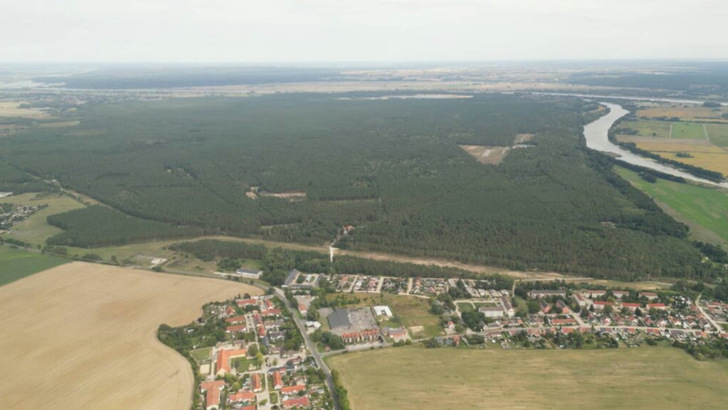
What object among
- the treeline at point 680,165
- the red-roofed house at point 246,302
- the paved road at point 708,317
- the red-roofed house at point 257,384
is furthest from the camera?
the treeline at point 680,165

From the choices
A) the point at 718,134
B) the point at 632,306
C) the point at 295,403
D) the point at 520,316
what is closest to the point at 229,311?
the point at 295,403

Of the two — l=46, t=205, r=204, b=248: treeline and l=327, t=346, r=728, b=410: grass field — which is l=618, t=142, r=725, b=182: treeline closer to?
l=327, t=346, r=728, b=410: grass field

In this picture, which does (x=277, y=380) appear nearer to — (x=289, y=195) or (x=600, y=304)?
(x=600, y=304)

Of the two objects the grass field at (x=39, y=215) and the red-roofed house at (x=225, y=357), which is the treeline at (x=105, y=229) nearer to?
the grass field at (x=39, y=215)

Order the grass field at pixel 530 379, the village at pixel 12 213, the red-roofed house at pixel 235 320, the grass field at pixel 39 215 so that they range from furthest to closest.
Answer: the village at pixel 12 213
the grass field at pixel 39 215
the red-roofed house at pixel 235 320
the grass field at pixel 530 379

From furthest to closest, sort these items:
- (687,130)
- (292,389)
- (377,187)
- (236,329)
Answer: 1. (687,130)
2. (377,187)
3. (236,329)
4. (292,389)

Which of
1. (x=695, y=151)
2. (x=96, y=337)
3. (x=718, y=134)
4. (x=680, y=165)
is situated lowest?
(x=96, y=337)

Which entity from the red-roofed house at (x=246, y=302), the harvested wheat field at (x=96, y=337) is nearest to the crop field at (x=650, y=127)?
the red-roofed house at (x=246, y=302)
